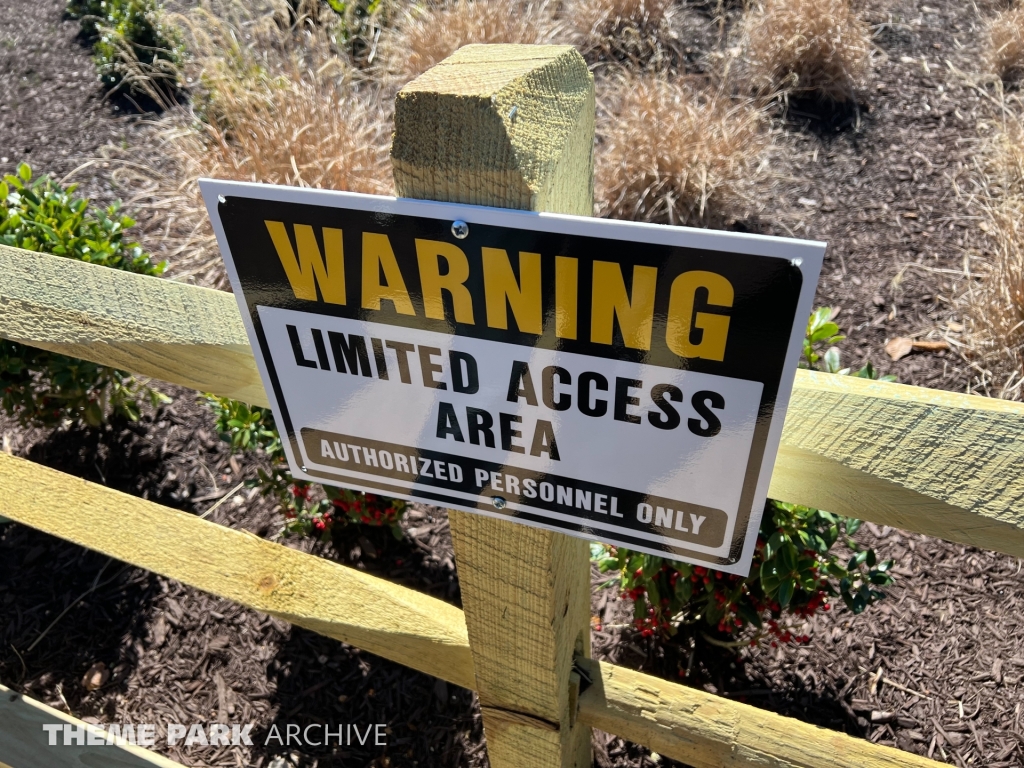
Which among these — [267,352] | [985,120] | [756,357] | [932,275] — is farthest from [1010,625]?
[985,120]

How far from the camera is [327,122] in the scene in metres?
4.02

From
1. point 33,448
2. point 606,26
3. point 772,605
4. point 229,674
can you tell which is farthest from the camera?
point 606,26

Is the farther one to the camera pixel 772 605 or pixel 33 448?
pixel 33 448

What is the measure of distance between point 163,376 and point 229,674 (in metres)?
1.46

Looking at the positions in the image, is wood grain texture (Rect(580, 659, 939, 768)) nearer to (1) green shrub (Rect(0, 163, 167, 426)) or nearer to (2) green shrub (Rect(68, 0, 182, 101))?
(1) green shrub (Rect(0, 163, 167, 426))

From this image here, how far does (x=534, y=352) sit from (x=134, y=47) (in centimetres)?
531

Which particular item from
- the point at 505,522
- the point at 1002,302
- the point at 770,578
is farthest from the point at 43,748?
the point at 1002,302

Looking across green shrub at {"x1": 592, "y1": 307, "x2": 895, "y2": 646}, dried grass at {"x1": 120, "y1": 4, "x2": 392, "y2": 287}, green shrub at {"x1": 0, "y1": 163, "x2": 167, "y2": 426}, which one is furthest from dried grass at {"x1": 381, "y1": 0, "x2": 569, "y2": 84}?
green shrub at {"x1": 592, "y1": 307, "x2": 895, "y2": 646}

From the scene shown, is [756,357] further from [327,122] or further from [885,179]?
[327,122]

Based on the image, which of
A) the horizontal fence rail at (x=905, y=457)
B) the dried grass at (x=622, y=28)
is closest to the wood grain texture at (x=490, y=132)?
the horizontal fence rail at (x=905, y=457)

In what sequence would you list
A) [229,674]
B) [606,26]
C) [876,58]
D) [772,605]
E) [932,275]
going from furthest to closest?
[606,26] → [876,58] → [932,275] → [229,674] → [772,605]

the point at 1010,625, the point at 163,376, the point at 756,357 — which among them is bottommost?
the point at 1010,625

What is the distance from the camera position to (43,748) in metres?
1.58

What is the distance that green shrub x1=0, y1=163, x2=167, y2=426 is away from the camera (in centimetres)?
239
